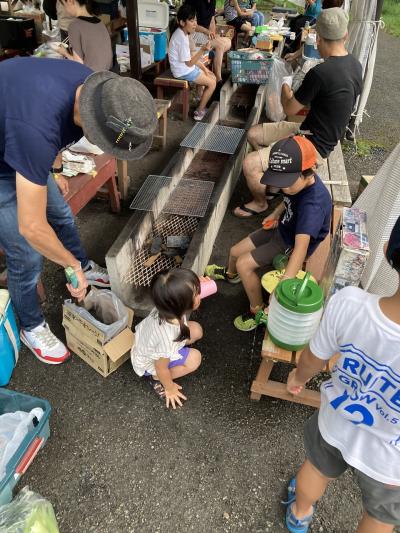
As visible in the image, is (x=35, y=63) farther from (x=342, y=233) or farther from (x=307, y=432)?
(x=307, y=432)

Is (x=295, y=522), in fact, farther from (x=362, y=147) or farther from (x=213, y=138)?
(x=362, y=147)

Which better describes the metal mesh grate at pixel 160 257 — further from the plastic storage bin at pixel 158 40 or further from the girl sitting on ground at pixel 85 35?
the plastic storage bin at pixel 158 40

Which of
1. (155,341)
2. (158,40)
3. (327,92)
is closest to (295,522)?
(155,341)

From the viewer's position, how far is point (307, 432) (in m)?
2.10

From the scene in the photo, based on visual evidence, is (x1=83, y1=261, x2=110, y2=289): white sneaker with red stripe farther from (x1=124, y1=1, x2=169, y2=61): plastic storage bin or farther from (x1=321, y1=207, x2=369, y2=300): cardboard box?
(x1=124, y1=1, x2=169, y2=61): plastic storage bin

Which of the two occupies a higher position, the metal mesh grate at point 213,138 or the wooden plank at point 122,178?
the metal mesh grate at point 213,138

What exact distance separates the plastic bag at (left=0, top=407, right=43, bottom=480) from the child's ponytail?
41.1 inches

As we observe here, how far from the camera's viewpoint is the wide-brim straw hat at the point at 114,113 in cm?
204

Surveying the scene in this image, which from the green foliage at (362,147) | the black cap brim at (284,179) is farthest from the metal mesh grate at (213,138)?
the black cap brim at (284,179)

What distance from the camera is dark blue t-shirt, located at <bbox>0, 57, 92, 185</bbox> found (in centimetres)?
204

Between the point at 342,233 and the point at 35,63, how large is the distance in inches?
86.4

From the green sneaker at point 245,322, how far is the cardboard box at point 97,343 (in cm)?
101

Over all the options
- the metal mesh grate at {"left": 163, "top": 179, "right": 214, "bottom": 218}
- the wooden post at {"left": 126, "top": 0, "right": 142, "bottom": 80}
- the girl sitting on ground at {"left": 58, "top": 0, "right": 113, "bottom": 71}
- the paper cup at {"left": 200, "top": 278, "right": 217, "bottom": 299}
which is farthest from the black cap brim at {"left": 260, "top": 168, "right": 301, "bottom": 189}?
the wooden post at {"left": 126, "top": 0, "right": 142, "bottom": 80}

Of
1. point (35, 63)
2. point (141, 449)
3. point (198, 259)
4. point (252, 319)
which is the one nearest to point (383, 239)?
point (252, 319)
